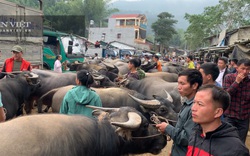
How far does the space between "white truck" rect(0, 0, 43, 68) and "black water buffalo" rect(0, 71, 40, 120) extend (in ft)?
4.74

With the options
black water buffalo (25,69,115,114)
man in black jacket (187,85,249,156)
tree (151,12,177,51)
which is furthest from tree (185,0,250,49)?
man in black jacket (187,85,249,156)

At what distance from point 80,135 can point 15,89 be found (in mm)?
3232

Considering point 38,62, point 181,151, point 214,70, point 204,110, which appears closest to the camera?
point 204,110

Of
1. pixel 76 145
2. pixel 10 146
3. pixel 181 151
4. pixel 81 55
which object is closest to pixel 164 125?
pixel 181 151

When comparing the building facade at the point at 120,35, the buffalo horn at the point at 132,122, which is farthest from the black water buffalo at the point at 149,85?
the building facade at the point at 120,35

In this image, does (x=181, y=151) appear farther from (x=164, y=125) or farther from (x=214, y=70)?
(x=214, y=70)

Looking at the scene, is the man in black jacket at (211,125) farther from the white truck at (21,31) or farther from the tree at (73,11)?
the tree at (73,11)

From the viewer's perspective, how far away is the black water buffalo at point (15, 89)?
4.61m

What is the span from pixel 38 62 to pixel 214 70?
6.62 m

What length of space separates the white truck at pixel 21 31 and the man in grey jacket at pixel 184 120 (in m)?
5.58

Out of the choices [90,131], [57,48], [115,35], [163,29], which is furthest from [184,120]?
[163,29]

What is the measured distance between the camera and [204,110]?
1.80m

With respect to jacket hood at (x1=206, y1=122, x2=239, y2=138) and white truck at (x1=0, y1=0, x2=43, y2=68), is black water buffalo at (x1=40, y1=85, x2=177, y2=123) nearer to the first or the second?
jacket hood at (x1=206, y1=122, x2=239, y2=138)

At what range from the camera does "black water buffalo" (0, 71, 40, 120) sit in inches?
181
